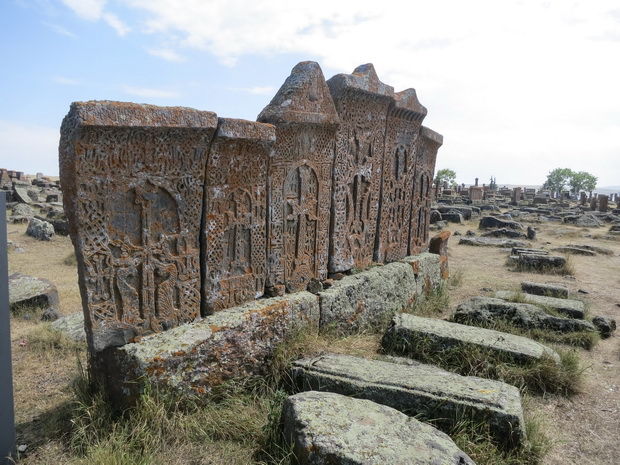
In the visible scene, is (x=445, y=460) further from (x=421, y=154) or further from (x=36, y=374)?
(x=421, y=154)

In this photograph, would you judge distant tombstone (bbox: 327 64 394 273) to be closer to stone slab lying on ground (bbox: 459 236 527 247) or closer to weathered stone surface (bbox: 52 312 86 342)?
weathered stone surface (bbox: 52 312 86 342)

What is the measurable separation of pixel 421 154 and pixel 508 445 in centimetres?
360

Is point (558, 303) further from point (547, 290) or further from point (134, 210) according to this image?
point (134, 210)

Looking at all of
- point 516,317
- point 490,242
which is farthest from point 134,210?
point 490,242

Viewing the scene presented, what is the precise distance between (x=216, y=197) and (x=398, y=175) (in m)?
2.50

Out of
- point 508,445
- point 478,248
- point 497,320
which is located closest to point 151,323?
point 508,445

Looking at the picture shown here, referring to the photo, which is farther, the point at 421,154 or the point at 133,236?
the point at 421,154

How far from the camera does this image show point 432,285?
5.40 m

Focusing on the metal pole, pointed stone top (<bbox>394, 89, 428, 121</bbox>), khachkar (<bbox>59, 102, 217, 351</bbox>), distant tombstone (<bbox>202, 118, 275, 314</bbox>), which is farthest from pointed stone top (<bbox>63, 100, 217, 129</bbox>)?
pointed stone top (<bbox>394, 89, 428, 121</bbox>)

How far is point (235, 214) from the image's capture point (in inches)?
118

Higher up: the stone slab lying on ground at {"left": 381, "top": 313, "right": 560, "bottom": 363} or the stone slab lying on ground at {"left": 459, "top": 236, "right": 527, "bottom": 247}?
the stone slab lying on ground at {"left": 381, "top": 313, "right": 560, "bottom": 363}

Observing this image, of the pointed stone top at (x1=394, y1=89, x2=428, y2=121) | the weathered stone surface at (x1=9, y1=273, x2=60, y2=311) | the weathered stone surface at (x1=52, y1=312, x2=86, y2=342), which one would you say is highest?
the pointed stone top at (x1=394, y1=89, x2=428, y2=121)

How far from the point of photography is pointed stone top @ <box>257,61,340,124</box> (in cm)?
320

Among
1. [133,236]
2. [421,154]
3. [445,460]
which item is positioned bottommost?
[445,460]
